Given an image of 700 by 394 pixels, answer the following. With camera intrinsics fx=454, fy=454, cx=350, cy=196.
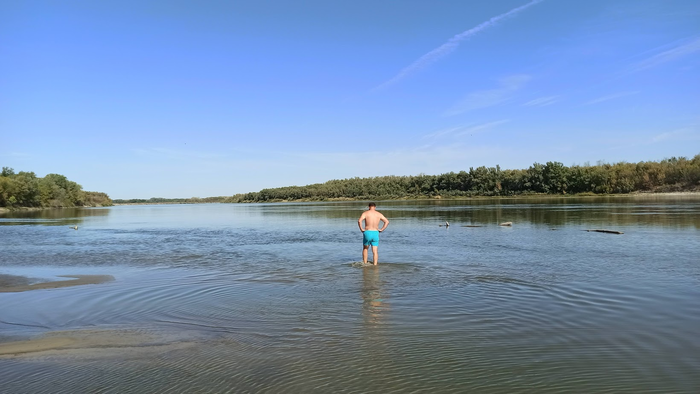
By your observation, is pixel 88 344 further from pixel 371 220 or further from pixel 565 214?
pixel 565 214

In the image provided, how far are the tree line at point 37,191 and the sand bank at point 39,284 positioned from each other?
112m

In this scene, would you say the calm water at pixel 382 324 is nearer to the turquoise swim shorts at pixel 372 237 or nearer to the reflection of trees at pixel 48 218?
the turquoise swim shorts at pixel 372 237

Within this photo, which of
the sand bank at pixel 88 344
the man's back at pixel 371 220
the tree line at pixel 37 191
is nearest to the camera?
the sand bank at pixel 88 344

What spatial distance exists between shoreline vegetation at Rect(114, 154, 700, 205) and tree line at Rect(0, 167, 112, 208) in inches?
3776

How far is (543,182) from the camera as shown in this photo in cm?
13538

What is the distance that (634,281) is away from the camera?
1150 cm

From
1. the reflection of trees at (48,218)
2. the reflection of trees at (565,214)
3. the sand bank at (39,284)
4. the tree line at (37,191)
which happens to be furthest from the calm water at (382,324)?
the tree line at (37,191)

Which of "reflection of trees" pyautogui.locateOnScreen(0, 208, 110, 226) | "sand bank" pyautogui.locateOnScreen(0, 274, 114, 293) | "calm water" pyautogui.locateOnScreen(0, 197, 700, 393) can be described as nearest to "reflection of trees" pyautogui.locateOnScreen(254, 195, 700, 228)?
"calm water" pyautogui.locateOnScreen(0, 197, 700, 393)

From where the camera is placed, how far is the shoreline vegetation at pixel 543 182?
360 feet

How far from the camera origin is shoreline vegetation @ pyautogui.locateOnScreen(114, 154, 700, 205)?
4323 inches

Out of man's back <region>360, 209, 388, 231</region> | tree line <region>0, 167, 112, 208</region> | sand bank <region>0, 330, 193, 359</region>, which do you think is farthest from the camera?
tree line <region>0, 167, 112, 208</region>

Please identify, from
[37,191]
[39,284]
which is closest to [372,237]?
[39,284]

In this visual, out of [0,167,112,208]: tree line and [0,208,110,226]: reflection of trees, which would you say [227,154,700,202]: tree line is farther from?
[0,208,110,226]: reflection of trees

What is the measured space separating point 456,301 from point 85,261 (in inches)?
607
